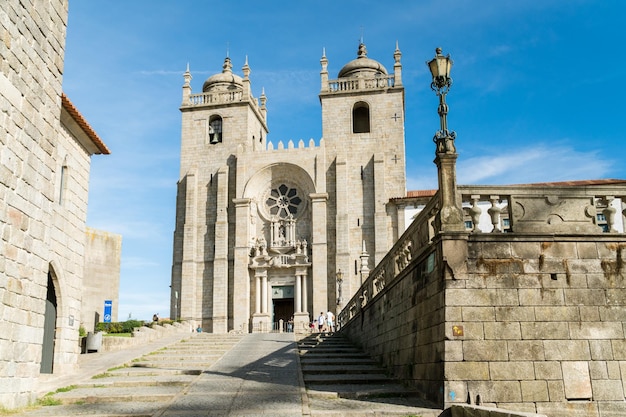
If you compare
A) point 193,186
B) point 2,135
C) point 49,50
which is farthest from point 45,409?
point 193,186

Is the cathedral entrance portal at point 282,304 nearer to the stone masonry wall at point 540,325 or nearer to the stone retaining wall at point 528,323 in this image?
the stone retaining wall at point 528,323

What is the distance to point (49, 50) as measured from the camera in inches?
427

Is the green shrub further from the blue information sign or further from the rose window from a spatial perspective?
the rose window

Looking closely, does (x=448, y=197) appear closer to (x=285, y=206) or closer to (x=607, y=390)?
(x=607, y=390)

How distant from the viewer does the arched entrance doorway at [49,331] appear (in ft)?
49.3

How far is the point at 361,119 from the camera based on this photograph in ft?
137

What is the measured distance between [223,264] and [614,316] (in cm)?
2997

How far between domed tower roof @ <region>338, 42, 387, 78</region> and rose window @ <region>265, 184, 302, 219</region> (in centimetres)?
924

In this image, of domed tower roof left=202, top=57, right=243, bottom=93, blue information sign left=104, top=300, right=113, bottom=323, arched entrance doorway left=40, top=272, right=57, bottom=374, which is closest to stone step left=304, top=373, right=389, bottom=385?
arched entrance doorway left=40, top=272, right=57, bottom=374

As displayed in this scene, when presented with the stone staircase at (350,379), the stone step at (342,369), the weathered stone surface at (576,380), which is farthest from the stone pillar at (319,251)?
the weathered stone surface at (576,380)

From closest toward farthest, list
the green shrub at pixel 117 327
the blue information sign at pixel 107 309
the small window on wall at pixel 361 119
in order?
the green shrub at pixel 117 327 → the blue information sign at pixel 107 309 → the small window on wall at pixel 361 119

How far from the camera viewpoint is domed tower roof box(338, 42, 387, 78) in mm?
41281

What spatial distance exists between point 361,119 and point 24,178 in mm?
33479

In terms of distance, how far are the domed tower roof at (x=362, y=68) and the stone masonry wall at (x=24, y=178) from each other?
31.8 m
